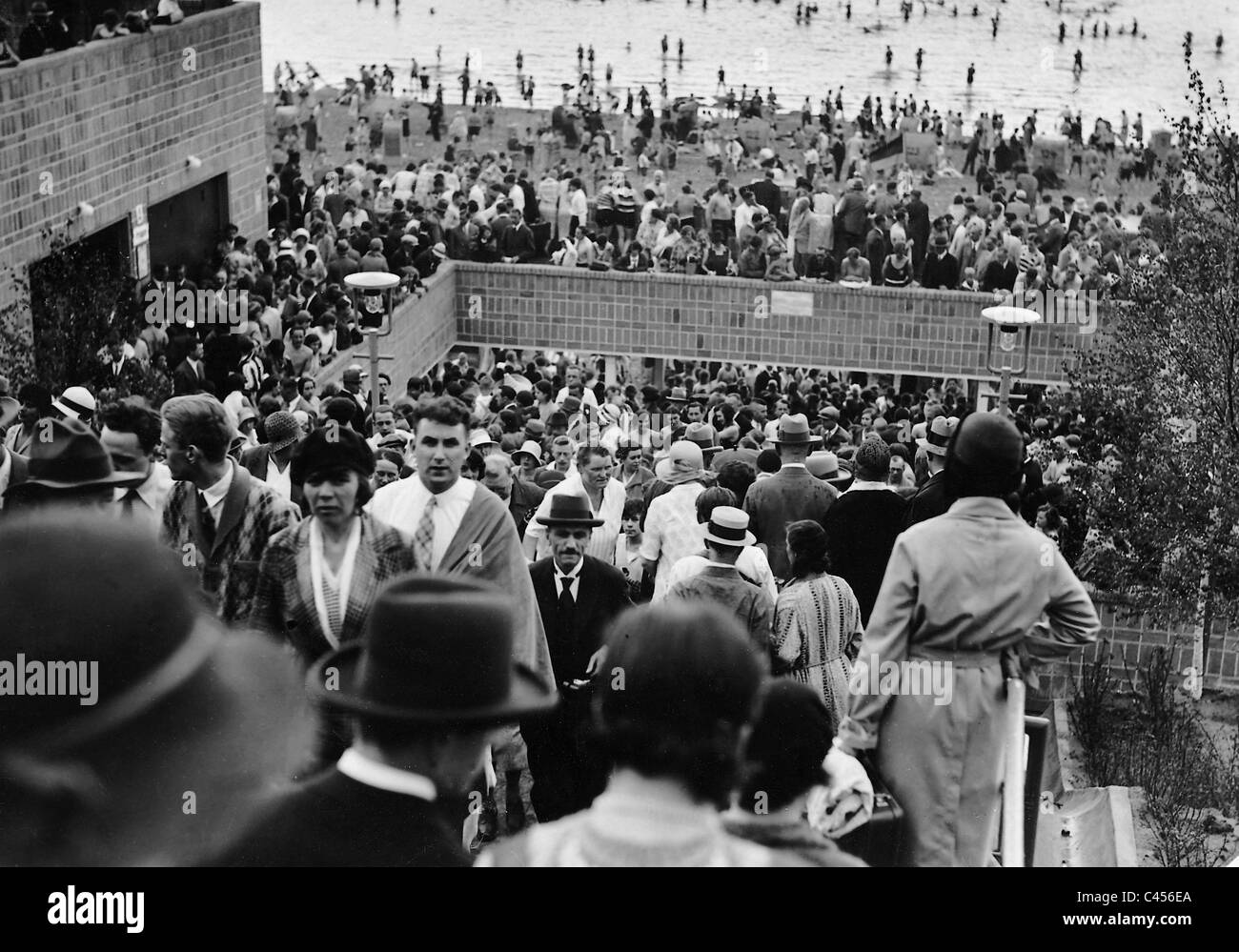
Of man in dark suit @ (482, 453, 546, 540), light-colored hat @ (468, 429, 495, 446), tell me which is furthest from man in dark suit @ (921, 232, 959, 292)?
man in dark suit @ (482, 453, 546, 540)

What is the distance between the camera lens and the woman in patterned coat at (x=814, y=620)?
5801 mm

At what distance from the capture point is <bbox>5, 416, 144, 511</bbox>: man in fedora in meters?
5.07

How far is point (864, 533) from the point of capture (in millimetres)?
7047

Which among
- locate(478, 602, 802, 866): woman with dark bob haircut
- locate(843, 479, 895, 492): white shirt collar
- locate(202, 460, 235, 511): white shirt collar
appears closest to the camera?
locate(478, 602, 802, 866): woman with dark bob haircut

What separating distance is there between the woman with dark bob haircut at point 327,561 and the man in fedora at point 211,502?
44 cm

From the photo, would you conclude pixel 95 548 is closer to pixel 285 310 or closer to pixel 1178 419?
pixel 1178 419

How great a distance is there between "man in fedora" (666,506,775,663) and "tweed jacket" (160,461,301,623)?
1.30 meters

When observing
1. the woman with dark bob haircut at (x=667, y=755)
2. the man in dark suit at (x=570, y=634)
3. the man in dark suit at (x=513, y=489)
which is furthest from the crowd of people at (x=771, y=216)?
the woman with dark bob haircut at (x=667, y=755)

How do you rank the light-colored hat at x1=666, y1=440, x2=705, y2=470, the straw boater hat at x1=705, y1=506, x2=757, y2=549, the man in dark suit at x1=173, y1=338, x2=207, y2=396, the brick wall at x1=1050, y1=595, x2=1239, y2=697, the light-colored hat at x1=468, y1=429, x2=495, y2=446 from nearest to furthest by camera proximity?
the straw boater hat at x1=705, y1=506, x2=757, y2=549 → the light-colored hat at x1=666, y1=440, x2=705, y2=470 → the light-colored hat at x1=468, y1=429, x2=495, y2=446 → the brick wall at x1=1050, y1=595, x2=1239, y2=697 → the man in dark suit at x1=173, y1=338, x2=207, y2=396

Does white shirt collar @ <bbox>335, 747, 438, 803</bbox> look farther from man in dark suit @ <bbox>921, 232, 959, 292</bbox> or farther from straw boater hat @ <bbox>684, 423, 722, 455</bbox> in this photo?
man in dark suit @ <bbox>921, 232, 959, 292</bbox>

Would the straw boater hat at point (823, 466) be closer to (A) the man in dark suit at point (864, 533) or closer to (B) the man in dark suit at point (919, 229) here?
(A) the man in dark suit at point (864, 533)

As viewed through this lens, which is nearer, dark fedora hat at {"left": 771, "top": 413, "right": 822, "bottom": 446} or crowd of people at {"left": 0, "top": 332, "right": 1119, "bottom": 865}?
crowd of people at {"left": 0, "top": 332, "right": 1119, "bottom": 865}

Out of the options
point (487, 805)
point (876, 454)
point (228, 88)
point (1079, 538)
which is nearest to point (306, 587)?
point (487, 805)

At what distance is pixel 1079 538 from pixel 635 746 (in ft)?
30.1
